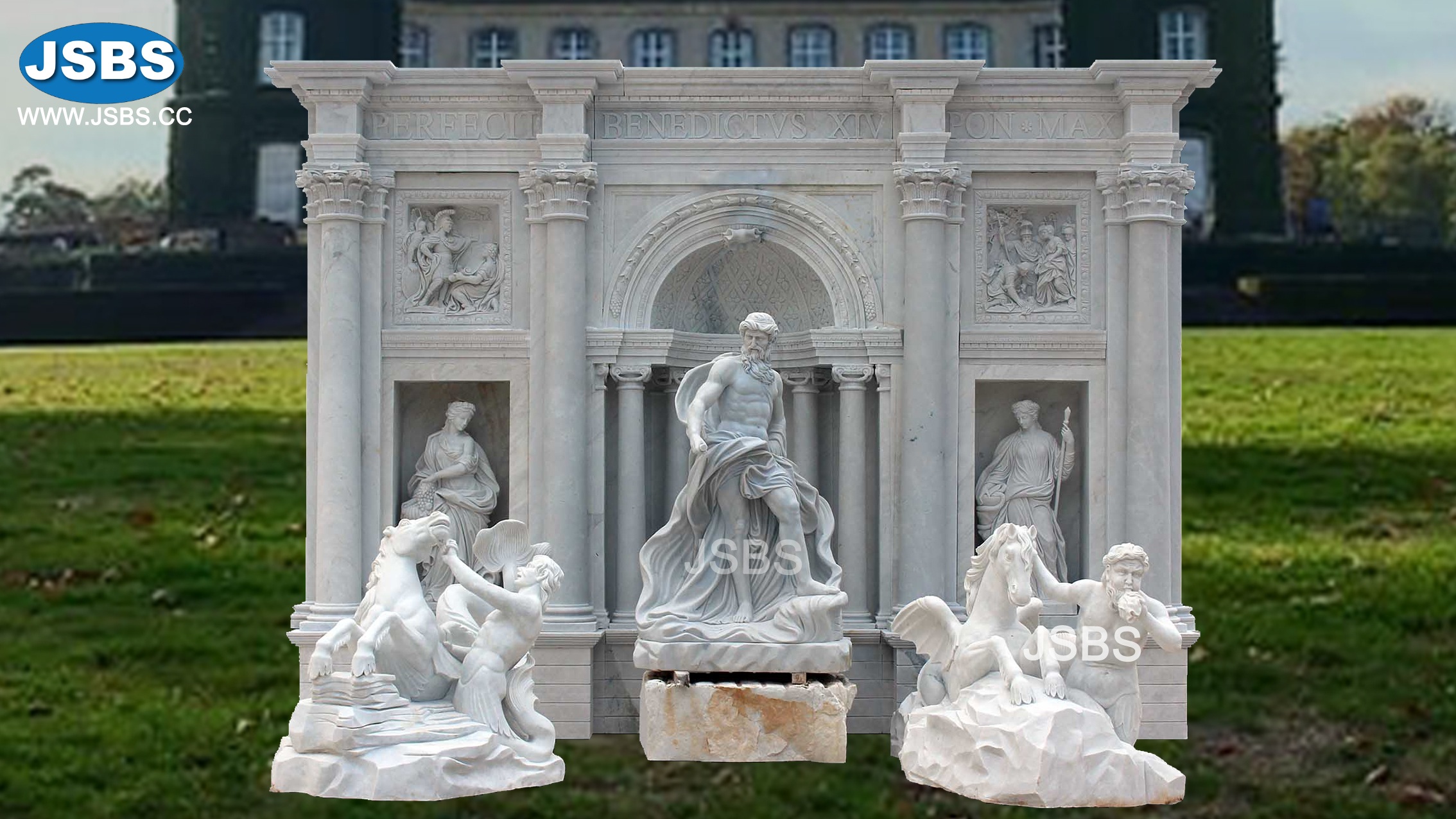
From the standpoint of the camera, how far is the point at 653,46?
85.4 feet

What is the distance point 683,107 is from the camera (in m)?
12.2

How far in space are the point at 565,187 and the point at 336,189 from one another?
160 centimetres

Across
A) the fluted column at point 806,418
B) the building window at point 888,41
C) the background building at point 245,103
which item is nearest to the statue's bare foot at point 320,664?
the fluted column at point 806,418

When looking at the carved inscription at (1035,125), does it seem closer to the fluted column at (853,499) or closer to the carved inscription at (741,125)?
the carved inscription at (741,125)

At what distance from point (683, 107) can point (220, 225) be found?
39.9 ft

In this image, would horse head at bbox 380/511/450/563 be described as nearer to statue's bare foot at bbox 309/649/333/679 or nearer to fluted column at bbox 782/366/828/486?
statue's bare foot at bbox 309/649/333/679

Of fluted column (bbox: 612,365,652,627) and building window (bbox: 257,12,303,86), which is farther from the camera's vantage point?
building window (bbox: 257,12,303,86)

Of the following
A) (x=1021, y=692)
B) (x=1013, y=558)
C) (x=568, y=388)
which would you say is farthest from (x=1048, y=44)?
(x=1021, y=692)

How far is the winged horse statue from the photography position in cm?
1003

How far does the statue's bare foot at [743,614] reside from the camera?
11125 millimetres

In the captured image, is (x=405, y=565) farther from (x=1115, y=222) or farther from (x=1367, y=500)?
(x=1367, y=500)

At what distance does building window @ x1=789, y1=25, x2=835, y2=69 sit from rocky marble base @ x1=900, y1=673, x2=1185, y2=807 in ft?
57.2

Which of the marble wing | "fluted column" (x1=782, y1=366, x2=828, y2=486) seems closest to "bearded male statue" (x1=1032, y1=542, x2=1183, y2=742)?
the marble wing

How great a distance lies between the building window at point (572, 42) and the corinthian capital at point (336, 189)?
46.3ft
